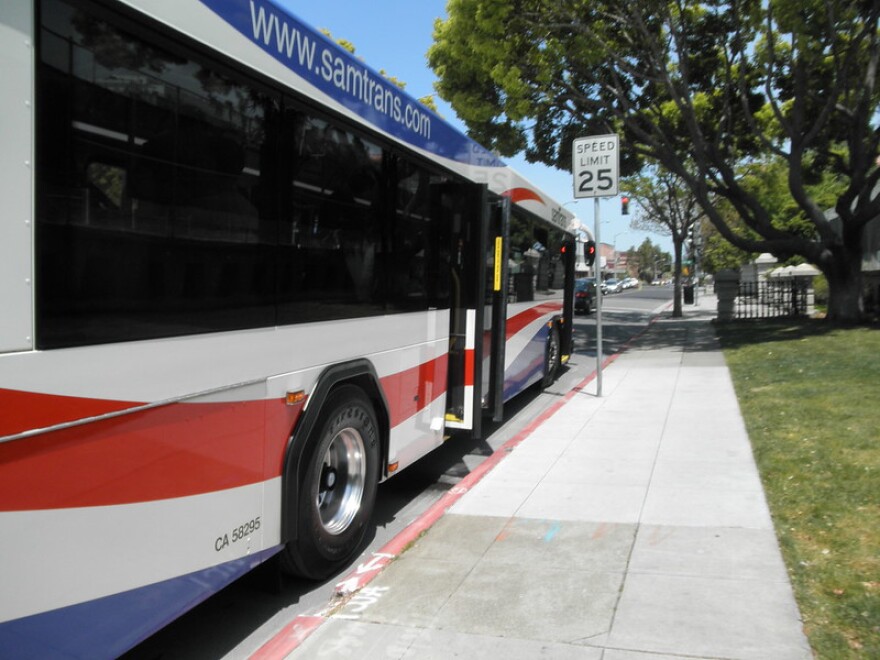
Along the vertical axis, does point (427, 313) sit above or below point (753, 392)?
above

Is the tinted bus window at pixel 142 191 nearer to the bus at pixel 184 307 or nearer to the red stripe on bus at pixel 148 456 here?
the bus at pixel 184 307

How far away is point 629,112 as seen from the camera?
61.9ft

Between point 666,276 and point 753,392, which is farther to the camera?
point 666,276

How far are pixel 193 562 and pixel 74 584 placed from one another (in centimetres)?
67

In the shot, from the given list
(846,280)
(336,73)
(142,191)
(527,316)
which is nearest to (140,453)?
(142,191)

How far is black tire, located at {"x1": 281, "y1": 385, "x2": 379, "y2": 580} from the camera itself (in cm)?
416

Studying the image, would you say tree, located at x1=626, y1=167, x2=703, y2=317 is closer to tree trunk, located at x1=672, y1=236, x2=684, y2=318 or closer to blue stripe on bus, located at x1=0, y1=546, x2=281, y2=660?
tree trunk, located at x1=672, y1=236, x2=684, y2=318

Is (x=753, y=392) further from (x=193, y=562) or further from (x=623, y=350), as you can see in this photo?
(x=193, y=562)

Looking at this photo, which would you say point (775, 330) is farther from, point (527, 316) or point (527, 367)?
point (527, 316)

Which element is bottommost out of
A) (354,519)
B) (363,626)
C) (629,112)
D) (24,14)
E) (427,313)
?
(363,626)

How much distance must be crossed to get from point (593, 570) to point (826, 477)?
8.43ft

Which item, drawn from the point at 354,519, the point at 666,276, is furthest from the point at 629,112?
the point at 666,276

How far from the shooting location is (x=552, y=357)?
39.7 ft

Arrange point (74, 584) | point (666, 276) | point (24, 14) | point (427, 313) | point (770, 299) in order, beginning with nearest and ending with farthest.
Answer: point (24, 14)
point (74, 584)
point (427, 313)
point (770, 299)
point (666, 276)
